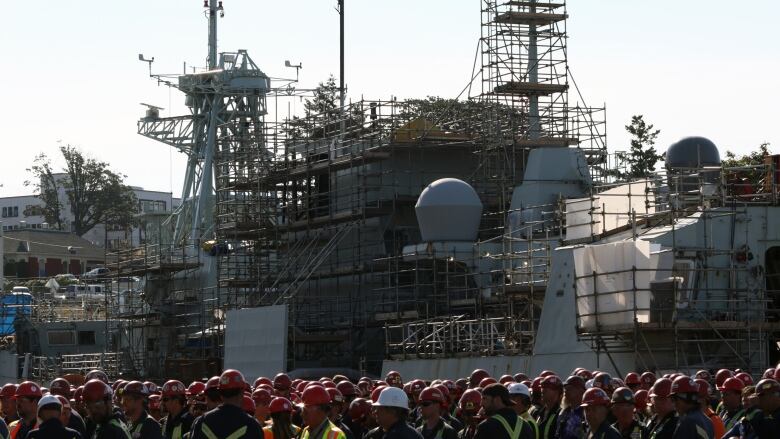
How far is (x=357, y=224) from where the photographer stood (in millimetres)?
53219

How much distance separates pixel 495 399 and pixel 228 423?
2.92 meters

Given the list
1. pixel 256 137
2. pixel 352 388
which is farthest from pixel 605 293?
pixel 256 137

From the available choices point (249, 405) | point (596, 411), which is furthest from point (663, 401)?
point (249, 405)

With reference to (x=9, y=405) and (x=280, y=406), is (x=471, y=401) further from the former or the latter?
(x=9, y=405)

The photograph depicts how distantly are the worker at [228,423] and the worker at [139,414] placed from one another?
111 inches

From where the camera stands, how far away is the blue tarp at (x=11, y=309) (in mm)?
68188

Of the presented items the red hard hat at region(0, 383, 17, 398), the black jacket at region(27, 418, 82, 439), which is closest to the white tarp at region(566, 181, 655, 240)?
the red hard hat at region(0, 383, 17, 398)

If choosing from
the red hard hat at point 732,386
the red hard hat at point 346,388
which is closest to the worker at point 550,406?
the red hard hat at point 732,386

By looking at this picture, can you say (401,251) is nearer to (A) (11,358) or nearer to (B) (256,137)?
(B) (256,137)

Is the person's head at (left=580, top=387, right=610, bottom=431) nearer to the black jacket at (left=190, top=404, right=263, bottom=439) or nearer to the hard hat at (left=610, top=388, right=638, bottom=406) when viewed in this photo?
the hard hat at (left=610, top=388, right=638, bottom=406)

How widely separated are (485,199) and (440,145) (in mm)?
2484

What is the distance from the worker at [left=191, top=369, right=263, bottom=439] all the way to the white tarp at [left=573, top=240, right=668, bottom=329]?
2099 cm

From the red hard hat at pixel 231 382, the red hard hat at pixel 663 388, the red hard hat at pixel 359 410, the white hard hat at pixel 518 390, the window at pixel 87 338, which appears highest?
the red hard hat at pixel 231 382

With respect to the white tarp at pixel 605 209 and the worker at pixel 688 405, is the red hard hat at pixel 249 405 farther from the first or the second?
the white tarp at pixel 605 209
